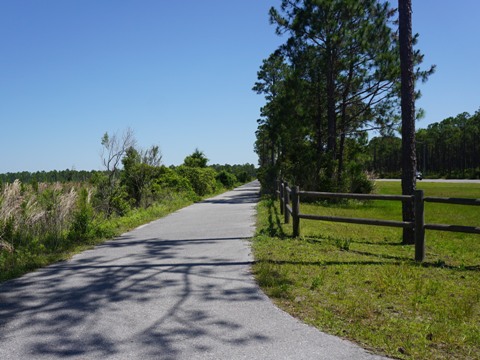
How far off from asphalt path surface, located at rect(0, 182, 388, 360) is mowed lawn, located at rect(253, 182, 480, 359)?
1.04 ft

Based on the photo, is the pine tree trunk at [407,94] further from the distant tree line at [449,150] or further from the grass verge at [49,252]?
the distant tree line at [449,150]

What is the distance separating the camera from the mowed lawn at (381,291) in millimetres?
3760

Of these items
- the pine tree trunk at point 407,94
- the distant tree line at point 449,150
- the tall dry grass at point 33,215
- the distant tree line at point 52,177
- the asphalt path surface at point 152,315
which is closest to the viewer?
the asphalt path surface at point 152,315

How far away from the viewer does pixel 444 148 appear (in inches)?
3578

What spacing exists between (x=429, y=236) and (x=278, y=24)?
49.1ft

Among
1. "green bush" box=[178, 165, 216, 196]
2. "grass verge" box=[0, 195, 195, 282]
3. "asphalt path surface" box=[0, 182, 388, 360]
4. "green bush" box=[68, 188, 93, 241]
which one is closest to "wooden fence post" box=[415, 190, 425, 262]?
"asphalt path surface" box=[0, 182, 388, 360]

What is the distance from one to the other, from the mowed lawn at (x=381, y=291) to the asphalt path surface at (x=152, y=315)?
12.5 inches

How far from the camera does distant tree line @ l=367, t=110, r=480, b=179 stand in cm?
8044

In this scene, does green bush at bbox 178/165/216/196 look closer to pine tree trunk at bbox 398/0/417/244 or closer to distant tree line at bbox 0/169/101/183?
distant tree line at bbox 0/169/101/183

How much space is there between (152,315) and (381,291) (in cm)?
297

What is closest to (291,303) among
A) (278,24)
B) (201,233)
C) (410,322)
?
(410,322)

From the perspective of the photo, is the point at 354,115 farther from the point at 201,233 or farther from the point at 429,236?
the point at 201,233

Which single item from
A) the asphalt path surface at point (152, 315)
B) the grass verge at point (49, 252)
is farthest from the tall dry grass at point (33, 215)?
the asphalt path surface at point (152, 315)

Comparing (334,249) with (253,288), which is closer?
(253,288)
